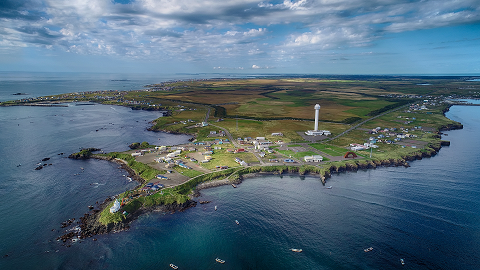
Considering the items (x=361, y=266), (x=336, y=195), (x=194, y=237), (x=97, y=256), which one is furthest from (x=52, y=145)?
(x=361, y=266)

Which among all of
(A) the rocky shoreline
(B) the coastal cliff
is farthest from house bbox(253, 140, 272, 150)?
(B) the coastal cliff

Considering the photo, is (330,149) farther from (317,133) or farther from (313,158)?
(317,133)

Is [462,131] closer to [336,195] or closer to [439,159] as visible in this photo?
[439,159]

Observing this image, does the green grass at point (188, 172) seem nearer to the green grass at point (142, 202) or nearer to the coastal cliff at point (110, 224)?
the green grass at point (142, 202)

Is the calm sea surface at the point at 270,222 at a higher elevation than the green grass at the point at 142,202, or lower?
lower

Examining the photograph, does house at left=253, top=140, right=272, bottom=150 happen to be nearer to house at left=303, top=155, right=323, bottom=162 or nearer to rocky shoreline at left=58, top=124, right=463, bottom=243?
house at left=303, top=155, right=323, bottom=162

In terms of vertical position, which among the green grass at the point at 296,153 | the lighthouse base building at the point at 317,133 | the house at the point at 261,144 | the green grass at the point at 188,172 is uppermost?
the lighthouse base building at the point at 317,133

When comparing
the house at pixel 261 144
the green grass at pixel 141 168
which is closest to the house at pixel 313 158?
the house at pixel 261 144

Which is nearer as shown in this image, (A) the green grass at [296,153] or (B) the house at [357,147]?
(A) the green grass at [296,153]

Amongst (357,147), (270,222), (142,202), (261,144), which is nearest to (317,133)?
(357,147)

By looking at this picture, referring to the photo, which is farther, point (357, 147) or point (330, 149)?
point (330, 149)
